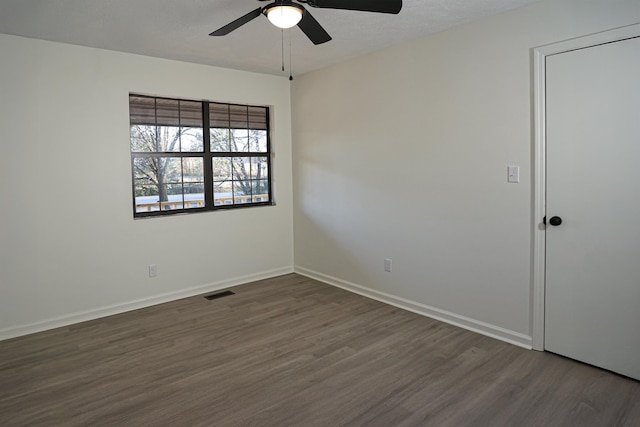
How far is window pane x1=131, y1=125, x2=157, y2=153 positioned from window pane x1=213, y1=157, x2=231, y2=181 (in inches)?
27.2

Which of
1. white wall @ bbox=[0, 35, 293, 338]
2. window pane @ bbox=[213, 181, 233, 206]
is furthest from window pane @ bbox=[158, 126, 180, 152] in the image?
window pane @ bbox=[213, 181, 233, 206]

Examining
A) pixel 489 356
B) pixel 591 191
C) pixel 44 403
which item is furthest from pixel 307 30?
pixel 44 403

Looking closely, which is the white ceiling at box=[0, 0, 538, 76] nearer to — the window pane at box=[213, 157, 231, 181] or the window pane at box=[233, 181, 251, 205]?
the window pane at box=[213, 157, 231, 181]

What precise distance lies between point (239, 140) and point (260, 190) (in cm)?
65

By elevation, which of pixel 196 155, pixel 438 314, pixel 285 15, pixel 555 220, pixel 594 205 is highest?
pixel 285 15

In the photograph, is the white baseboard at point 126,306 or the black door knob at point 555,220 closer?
the black door knob at point 555,220

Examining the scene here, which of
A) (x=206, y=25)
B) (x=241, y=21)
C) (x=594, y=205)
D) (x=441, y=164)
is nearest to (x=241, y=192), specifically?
(x=206, y=25)

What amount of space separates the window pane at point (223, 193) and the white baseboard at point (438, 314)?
133 cm

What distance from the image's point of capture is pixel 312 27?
2371 mm

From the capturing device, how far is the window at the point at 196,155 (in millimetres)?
4164

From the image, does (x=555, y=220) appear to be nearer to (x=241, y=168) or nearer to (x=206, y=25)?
(x=206, y=25)

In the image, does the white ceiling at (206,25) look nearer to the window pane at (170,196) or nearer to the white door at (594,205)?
the white door at (594,205)

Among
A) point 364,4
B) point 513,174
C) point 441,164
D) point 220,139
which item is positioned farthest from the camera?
point 220,139

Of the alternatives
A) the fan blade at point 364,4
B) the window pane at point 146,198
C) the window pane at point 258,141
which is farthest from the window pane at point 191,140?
the fan blade at point 364,4
